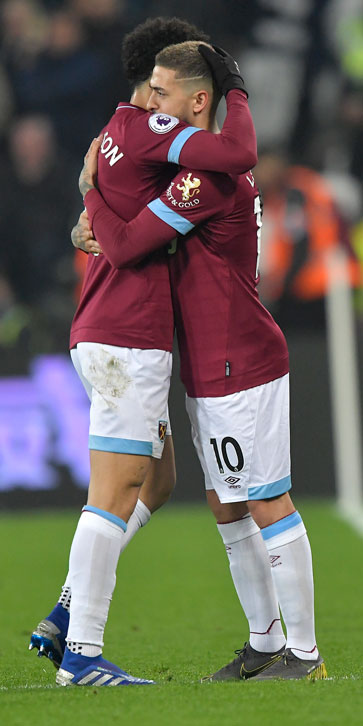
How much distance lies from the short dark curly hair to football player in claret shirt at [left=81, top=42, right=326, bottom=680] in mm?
239

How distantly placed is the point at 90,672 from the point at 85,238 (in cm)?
126

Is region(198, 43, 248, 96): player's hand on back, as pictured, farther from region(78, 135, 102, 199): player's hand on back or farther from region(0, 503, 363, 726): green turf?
region(0, 503, 363, 726): green turf

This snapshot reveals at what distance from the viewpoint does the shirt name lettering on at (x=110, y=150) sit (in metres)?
3.63

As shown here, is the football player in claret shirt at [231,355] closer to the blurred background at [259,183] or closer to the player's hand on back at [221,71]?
the player's hand on back at [221,71]

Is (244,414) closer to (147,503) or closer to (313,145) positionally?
(147,503)

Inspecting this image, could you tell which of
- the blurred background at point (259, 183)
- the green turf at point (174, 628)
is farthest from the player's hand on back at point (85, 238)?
the blurred background at point (259, 183)

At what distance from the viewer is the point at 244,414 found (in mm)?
3658

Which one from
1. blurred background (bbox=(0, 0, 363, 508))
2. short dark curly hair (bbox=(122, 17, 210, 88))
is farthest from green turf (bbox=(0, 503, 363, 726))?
short dark curly hair (bbox=(122, 17, 210, 88))

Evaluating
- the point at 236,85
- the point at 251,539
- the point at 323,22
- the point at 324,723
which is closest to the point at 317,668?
the point at 251,539

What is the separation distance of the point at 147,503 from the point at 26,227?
7.40 m

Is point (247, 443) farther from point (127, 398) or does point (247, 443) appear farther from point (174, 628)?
point (174, 628)

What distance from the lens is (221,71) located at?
3.68 metres

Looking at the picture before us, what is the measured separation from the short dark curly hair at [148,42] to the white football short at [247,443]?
106 centimetres

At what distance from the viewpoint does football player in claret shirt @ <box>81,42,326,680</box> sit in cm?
364
